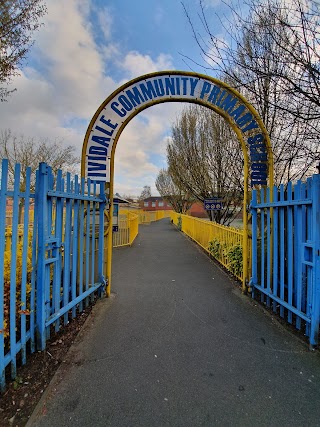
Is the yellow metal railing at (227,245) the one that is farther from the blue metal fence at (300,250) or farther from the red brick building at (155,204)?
the red brick building at (155,204)

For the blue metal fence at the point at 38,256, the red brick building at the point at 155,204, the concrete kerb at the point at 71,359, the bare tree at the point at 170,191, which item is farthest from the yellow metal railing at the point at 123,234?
the red brick building at the point at 155,204

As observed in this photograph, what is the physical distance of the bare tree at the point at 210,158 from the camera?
8109 millimetres

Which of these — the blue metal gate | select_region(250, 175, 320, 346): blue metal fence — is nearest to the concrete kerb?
the blue metal gate

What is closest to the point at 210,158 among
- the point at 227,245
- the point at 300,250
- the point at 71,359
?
the point at 227,245

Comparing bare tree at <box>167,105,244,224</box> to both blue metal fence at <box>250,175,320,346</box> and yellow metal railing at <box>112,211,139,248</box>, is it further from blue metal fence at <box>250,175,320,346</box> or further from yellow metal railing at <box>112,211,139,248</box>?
blue metal fence at <box>250,175,320,346</box>

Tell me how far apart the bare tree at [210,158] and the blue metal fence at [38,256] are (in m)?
6.01

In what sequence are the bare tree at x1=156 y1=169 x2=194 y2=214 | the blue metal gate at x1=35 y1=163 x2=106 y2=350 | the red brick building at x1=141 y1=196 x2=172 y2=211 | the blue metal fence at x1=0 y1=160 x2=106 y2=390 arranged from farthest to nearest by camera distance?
the red brick building at x1=141 y1=196 x2=172 y2=211, the bare tree at x1=156 y1=169 x2=194 y2=214, the blue metal gate at x1=35 y1=163 x2=106 y2=350, the blue metal fence at x1=0 y1=160 x2=106 y2=390

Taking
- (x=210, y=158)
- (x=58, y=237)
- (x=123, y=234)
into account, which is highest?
(x=210, y=158)

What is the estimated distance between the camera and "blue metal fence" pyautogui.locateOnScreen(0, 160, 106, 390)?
6.86 ft

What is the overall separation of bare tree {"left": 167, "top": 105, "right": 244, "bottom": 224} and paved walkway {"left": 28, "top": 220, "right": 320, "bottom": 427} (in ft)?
17.8

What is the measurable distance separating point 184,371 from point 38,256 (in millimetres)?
1994

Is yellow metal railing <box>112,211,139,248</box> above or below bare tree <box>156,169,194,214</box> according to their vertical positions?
below

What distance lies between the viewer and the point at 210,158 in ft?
30.4

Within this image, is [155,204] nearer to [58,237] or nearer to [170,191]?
[170,191]
